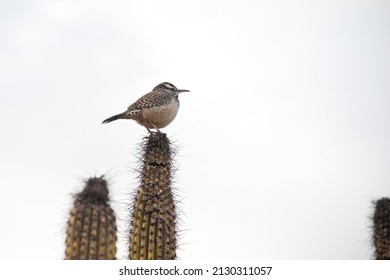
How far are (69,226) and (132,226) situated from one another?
1.29m

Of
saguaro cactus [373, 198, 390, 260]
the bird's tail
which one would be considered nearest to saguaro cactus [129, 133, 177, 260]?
saguaro cactus [373, 198, 390, 260]

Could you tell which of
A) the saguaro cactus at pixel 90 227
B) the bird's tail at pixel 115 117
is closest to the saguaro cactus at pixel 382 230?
the saguaro cactus at pixel 90 227

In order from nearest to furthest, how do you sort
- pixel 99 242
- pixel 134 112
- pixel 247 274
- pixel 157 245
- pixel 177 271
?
pixel 99 242 < pixel 157 245 < pixel 177 271 < pixel 247 274 < pixel 134 112

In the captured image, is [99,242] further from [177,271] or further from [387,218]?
[387,218]

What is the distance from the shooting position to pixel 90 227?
3432 mm

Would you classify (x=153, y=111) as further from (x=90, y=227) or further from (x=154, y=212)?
(x=90, y=227)

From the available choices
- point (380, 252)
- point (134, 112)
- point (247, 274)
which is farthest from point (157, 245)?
point (134, 112)

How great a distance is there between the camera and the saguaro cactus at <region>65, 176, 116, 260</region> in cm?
343

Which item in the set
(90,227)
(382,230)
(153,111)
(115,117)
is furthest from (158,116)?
(90,227)

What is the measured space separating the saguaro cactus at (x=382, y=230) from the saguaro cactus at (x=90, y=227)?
2.25 m

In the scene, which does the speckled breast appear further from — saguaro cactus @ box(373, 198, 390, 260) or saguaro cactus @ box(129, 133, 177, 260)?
saguaro cactus @ box(373, 198, 390, 260)

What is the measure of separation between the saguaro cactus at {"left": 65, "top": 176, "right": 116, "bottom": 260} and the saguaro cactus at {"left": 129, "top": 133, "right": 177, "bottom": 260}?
112 cm

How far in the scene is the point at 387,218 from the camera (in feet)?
15.7

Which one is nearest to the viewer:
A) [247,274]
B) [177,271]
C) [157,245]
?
[157,245]
